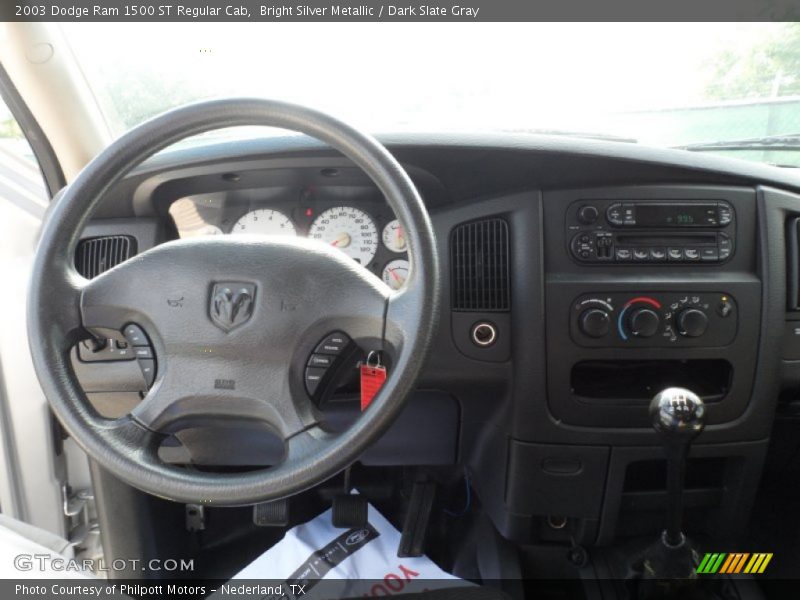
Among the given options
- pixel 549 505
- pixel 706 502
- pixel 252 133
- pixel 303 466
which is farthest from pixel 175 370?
pixel 706 502

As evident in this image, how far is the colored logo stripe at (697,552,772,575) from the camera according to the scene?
4.61 ft

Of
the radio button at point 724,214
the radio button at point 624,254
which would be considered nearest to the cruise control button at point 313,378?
the radio button at point 624,254

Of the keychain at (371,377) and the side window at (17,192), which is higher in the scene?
the side window at (17,192)

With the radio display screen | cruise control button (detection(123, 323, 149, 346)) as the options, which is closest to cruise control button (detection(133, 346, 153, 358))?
cruise control button (detection(123, 323, 149, 346))

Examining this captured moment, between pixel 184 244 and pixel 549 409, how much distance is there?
2.76 feet

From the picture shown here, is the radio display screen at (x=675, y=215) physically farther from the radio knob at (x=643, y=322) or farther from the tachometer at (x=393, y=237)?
the tachometer at (x=393, y=237)

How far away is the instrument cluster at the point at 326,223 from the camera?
1364mm

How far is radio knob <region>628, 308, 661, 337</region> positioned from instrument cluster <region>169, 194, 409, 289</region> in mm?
507

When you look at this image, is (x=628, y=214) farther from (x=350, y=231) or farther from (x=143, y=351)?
(x=143, y=351)

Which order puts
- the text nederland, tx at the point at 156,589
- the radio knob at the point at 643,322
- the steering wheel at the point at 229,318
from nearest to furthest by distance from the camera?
the steering wheel at the point at 229,318, the text nederland, tx at the point at 156,589, the radio knob at the point at 643,322

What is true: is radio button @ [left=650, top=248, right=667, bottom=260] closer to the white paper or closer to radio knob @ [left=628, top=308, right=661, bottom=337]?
radio knob @ [left=628, top=308, right=661, bottom=337]

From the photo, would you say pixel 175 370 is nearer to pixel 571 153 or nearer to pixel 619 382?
pixel 571 153

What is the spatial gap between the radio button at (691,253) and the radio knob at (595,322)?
225mm

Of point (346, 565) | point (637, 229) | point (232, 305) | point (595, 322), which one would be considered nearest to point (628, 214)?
point (637, 229)
